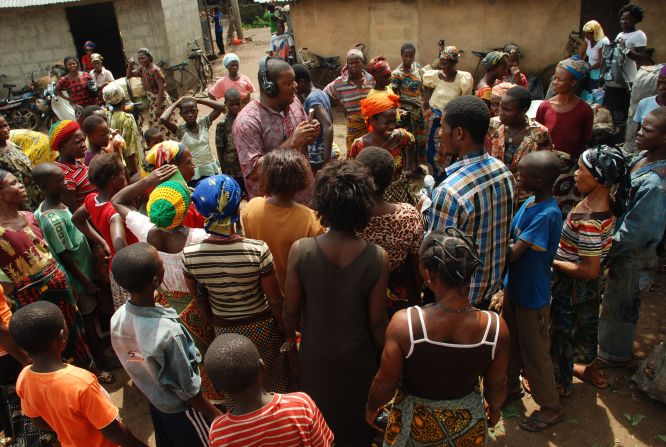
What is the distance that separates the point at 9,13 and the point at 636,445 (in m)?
15.4

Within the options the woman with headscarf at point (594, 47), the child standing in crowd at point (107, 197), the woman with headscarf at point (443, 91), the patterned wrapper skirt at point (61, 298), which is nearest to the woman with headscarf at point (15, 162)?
the child standing in crowd at point (107, 197)

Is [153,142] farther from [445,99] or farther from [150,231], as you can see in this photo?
[445,99]

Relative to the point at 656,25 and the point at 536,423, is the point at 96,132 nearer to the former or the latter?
the point at 536,423

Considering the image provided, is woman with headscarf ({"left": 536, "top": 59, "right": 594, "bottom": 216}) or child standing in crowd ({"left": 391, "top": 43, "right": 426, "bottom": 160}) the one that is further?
child standing in crowd ({"left": 391, "top": 43, "right": 426, "bottom": 160})

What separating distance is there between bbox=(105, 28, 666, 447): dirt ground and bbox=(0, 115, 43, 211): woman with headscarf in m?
2.22

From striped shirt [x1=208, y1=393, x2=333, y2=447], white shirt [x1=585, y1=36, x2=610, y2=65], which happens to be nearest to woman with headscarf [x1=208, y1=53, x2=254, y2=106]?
white shirt [x1=585, y1=36, x2=610, y2=65]

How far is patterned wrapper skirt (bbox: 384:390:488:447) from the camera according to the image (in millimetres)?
2465

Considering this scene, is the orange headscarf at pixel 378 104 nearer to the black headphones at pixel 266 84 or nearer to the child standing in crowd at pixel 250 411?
the black headphones at pixel 266 84

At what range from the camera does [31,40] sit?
13453 millimetres

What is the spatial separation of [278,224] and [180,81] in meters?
13.5

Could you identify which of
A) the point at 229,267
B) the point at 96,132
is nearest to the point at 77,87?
the point at 96,132

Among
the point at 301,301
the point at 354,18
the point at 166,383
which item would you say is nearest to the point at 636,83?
the point at 301,301

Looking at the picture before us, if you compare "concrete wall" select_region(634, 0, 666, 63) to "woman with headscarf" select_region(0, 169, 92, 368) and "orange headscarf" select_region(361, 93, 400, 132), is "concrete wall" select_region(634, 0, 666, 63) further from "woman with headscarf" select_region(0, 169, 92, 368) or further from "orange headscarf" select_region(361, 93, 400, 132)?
"woman with headscarf" select_region(0, 169, 92, 368)

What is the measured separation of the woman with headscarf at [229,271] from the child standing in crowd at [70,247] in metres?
1.64
